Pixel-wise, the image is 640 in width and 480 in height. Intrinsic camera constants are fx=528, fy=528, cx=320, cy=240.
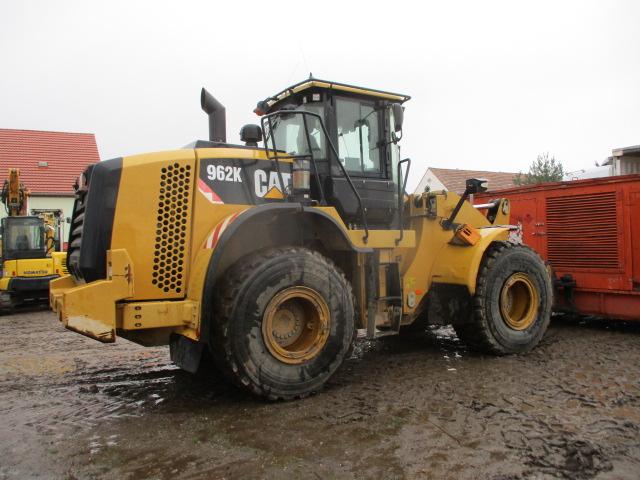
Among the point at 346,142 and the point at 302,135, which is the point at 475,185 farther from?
the point at 302,135

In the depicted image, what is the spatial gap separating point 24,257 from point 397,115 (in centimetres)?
1083

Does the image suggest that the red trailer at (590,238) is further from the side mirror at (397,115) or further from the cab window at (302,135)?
the cab window at (302,135)

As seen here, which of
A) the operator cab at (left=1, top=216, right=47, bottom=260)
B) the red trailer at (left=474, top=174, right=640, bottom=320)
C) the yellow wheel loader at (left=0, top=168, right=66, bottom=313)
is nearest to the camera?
the red trailer at (left=474, top=174, right=640, bottom=320)

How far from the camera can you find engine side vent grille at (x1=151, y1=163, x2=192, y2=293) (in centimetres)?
409

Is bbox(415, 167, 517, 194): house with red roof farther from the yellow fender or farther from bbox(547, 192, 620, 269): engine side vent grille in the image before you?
the yellow fender

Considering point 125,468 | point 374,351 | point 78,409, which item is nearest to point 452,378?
point 374,351

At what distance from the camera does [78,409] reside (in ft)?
13.9

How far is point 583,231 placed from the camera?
7.25 metres

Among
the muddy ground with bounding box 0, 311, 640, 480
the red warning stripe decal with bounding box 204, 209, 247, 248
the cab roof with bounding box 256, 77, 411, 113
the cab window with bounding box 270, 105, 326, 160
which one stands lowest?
the muddy ground with bounding box 0, 311, 640, 480

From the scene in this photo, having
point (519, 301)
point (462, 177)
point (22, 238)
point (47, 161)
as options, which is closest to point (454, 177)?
point (462, 177)

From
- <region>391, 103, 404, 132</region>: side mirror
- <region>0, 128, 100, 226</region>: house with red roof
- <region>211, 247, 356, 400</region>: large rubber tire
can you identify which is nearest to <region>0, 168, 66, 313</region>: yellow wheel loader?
<region>0, 128, 100, 226</region>: house with red roof

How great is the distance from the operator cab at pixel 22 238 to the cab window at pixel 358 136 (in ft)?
33.6

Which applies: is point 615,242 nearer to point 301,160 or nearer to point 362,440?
point 301,160

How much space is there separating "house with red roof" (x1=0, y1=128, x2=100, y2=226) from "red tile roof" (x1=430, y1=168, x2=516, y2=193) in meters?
19.7
